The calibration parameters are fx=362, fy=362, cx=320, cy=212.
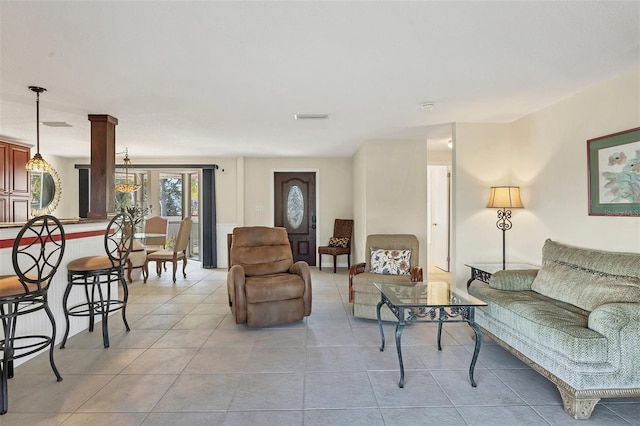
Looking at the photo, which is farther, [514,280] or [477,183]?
[477,183]

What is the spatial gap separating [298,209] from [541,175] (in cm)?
462

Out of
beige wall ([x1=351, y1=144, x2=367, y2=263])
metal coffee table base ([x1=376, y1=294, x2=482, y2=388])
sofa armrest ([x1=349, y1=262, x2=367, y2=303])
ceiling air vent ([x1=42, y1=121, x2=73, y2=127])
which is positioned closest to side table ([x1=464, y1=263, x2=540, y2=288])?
sofa armrest ([x1=349, y1=262, x2=367, y2=303])

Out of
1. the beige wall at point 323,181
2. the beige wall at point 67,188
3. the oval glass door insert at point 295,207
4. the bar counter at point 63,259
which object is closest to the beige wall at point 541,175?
the beige wall at point 323,181

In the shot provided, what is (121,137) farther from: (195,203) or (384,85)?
(384,85)

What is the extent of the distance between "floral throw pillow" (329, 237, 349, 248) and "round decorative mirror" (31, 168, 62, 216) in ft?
18.0

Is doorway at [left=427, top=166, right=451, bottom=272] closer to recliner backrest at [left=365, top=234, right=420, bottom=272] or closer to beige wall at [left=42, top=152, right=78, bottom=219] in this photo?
recliner backrest at [left=365, top=234, right=420, bottom=272]

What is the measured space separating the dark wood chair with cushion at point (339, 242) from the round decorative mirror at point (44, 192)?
532 centimetres

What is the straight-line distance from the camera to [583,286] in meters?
2.72

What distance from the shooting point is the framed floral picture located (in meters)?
2.82

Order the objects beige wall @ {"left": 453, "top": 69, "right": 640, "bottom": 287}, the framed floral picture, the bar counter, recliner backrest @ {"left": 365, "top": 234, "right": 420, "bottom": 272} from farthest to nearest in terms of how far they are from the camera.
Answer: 1. recliner backrest @ {"left": 365, "top": 234, "right": 420, "bottom": 272}
2. beige wall @ {"left": 453, "top": 69, "right": 640, "bottom": 287}
3. the framed floral picture
4. the bar counter

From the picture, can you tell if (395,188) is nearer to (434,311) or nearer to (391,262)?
(391,262)

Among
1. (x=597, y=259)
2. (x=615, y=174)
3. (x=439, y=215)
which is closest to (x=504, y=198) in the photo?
(x=615, y=174)

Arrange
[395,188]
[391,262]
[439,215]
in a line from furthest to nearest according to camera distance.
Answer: [439,215] → [395,188] → [391,262]

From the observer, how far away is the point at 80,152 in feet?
22.0
